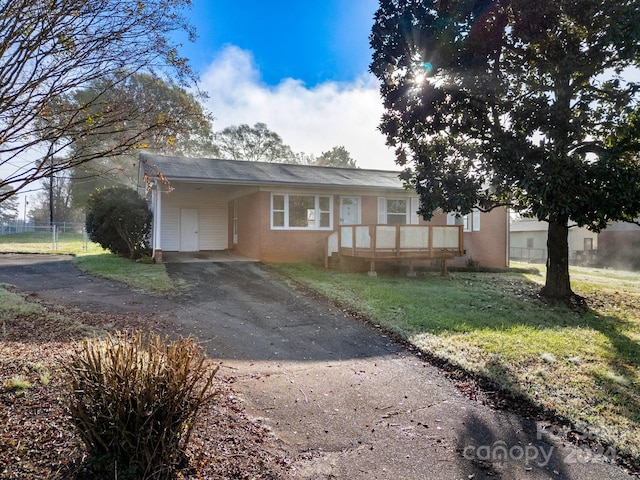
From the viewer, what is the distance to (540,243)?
37.7 meters

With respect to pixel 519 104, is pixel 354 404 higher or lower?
lower

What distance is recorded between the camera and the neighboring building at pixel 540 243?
33.2 metres

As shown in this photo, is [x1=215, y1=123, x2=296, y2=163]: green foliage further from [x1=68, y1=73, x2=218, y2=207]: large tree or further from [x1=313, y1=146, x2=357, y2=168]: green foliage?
[x1=68, y1=73, x2=218, y2=207]: large tree

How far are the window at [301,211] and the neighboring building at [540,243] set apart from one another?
80.4 ft

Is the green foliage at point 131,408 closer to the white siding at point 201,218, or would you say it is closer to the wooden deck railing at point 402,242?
the wooden deck railing at point 402,242

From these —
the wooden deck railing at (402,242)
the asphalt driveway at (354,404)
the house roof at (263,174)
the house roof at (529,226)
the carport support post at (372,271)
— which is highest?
the house roof at (263,174)

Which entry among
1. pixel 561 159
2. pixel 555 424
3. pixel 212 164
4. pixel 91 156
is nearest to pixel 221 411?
pixel 91 156

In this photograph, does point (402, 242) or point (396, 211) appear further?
point (396, 211)

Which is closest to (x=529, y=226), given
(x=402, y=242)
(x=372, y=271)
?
(x=402, y=242)

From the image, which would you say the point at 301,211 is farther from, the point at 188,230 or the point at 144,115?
the point at 144,115

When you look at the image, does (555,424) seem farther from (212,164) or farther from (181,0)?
(212,164)

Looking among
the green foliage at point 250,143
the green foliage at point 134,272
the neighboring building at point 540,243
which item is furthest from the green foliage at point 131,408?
the green foliage at point 250,143

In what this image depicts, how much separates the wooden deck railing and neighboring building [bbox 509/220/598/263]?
2314cm

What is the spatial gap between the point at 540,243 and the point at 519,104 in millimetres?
33560
